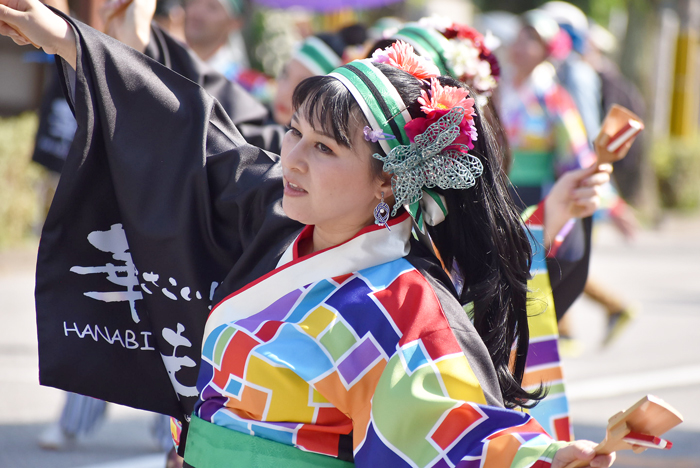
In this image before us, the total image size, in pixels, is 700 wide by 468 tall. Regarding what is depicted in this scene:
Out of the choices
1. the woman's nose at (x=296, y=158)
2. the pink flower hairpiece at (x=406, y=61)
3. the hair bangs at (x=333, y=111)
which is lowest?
the woman's nose at (x=296, y=158)

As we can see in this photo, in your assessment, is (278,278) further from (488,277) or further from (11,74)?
(11,74)

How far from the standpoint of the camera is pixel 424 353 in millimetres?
1560

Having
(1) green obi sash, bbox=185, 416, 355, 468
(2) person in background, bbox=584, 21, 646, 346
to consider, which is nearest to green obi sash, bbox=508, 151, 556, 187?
(2) person in background, bbox=584, 21, 646, 346

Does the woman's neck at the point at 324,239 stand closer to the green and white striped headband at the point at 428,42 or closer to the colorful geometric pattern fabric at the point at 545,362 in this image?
the colorful geometric pattern fabric at the point at 545,362

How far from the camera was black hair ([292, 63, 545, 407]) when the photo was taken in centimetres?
180

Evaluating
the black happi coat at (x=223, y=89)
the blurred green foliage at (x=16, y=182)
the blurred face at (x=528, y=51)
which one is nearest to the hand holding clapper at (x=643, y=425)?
the black happi coat at (x=223, y=89)

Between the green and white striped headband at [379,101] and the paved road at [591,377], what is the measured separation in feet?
7.62

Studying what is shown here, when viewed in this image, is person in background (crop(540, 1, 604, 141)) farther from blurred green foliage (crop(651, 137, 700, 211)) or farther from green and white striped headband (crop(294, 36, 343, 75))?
blurred green foliage (crop(651, 137, 700, 211))

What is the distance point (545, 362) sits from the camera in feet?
7.74

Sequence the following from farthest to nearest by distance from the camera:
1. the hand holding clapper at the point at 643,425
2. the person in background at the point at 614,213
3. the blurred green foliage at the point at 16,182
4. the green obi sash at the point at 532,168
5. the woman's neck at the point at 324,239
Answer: the blurred green foliage at the point at 16,182, the person in background at the point at 614,213, the green obi sash at the point at 532,168, the woman's neck at the point at 324,239, the hand holding clapper at the point at 643,425

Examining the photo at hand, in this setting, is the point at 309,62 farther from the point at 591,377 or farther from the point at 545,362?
the point at 591,377

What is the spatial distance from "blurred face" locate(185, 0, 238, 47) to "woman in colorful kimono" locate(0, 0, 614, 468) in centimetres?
218

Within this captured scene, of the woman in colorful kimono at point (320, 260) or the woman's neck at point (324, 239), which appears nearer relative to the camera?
the woman in colorful kimono at point (320, 260)

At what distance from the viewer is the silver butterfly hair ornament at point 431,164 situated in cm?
170
